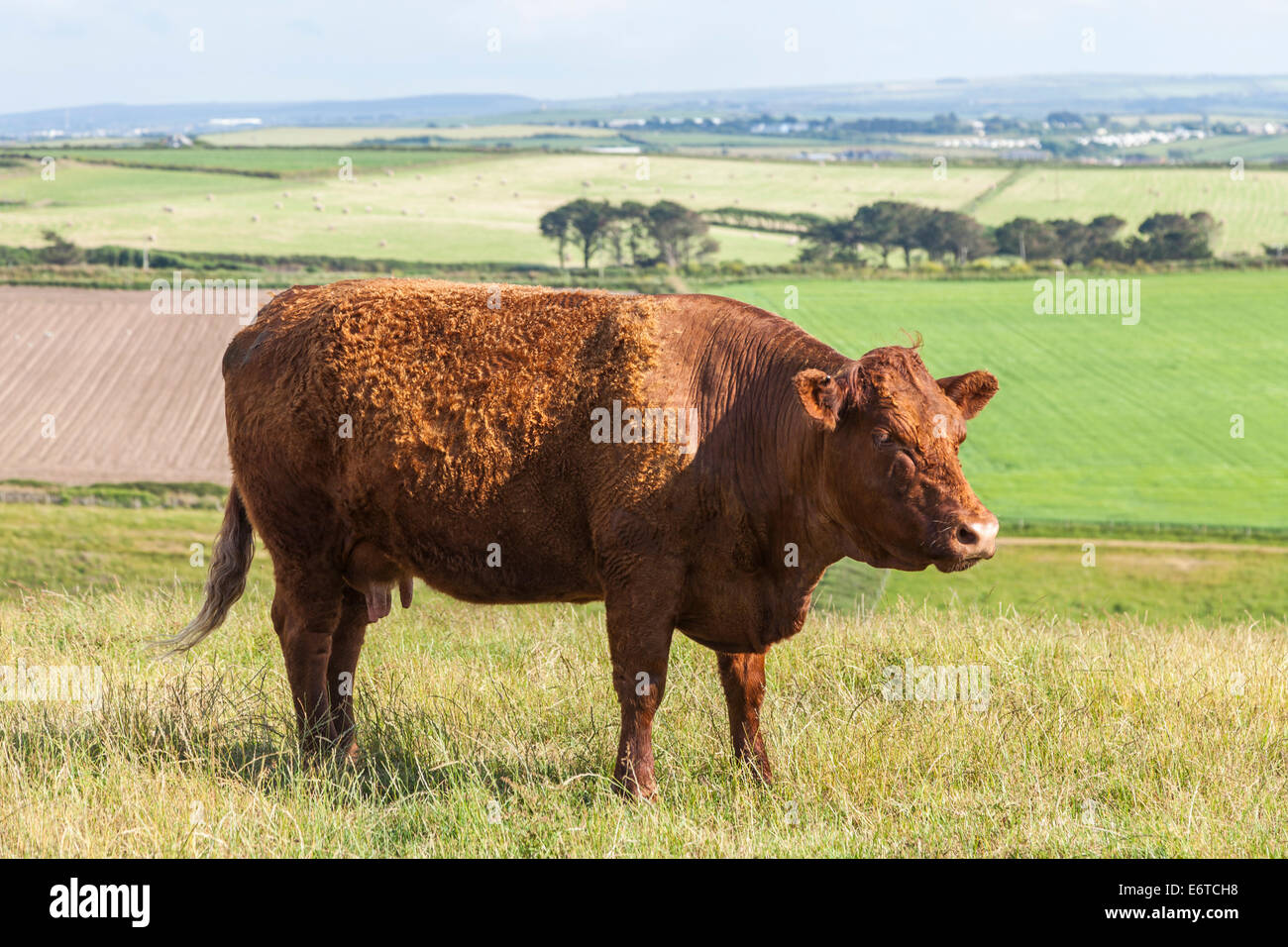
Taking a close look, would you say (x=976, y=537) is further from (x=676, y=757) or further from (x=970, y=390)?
(x=676, y=757)

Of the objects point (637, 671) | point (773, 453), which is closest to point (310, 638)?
point (637, 671)

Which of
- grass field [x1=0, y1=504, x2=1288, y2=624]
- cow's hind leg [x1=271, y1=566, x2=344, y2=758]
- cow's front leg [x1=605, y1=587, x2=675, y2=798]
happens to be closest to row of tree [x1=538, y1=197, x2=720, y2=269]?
grass field [x1=0, y1=504, x2=1288, y2=624]

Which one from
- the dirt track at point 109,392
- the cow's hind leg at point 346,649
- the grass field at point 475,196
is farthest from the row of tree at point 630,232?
the cow's hind leg at point 346,649

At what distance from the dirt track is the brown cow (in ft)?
120

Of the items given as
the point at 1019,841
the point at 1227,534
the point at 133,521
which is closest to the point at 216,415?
the point at 133,521

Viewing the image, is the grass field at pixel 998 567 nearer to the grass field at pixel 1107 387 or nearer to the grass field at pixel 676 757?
the grass field at pixel 1107 387

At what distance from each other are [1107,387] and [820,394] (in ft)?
168

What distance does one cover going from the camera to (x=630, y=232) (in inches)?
3772

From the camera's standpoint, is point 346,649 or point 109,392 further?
point 109,392

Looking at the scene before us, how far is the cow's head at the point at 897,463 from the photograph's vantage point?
5.40 m

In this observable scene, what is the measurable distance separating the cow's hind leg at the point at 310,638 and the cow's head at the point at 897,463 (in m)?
2.86

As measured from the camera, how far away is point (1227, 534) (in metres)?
39.5

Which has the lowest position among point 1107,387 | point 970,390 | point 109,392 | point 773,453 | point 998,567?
point 998,567

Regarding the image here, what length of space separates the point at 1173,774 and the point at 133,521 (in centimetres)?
3485
